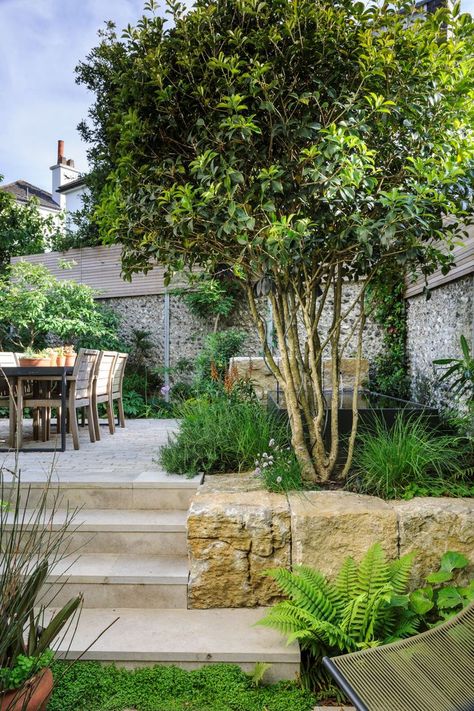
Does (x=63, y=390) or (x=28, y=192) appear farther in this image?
(x=28, y=192)

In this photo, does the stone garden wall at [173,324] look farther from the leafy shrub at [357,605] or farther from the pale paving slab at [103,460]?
the leafy shrub at [357,605]

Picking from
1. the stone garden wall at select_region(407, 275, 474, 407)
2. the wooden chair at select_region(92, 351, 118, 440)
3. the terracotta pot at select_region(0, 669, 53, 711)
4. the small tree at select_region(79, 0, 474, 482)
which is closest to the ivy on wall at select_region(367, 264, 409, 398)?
the stone garden wall at select_region(407, 275, 474, 407)

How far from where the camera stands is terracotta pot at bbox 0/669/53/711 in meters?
1.64

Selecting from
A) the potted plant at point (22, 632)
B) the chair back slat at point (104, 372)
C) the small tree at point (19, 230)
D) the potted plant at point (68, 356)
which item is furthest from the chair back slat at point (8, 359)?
the small tree at point (19, 230)

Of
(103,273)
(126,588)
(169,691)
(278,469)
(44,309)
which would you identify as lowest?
(169,691)

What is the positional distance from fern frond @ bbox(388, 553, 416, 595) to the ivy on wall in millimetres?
4421

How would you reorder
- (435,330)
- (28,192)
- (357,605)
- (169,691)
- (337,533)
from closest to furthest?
(169,691) → (357,605) → (337,533) → (435,330) → (28,192)

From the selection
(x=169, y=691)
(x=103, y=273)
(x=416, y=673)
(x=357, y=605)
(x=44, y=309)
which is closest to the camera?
(x=416, y=673)

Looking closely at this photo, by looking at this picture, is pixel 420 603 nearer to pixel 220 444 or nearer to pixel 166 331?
pixel 220 444

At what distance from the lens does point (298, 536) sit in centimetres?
271

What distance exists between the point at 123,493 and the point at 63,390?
68.6 inches

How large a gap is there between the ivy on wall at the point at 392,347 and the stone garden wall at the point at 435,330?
0.57 ft

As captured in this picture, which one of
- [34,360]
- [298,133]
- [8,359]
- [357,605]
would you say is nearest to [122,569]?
[357,605]

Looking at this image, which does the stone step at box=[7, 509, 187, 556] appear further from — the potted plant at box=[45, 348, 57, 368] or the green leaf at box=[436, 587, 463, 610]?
the potted plant at box=[45, 348, 57, 368]
